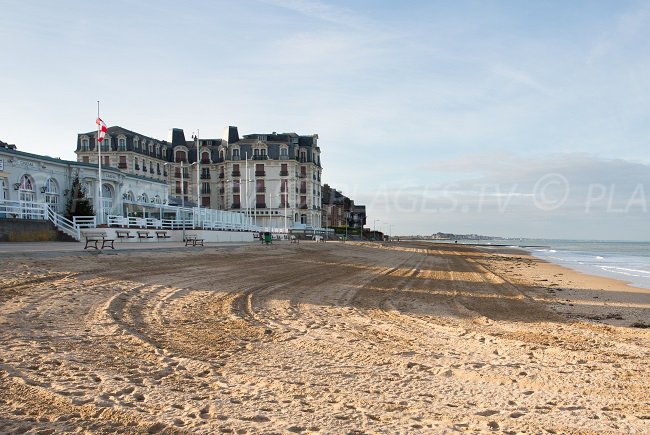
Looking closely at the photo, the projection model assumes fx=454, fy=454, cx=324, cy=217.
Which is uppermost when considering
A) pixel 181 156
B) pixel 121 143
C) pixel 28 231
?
pixel 121 143

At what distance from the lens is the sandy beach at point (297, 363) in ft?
12.8

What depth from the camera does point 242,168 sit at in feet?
243

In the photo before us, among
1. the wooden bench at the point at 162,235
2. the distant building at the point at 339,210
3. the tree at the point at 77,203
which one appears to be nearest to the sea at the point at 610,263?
the wooden bench at the point at 162,235

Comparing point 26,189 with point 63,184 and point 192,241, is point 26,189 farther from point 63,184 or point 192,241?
point 192,241

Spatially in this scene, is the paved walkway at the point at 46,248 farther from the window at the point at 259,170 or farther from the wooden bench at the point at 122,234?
the window at the point at 259,170

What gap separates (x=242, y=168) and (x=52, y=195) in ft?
143

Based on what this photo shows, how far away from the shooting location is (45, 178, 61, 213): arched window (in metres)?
31.0

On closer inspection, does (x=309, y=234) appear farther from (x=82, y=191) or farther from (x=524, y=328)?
(x=524, y=328)

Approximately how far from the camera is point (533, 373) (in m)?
5.35

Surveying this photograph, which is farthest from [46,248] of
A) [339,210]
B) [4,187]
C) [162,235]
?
[339,210]

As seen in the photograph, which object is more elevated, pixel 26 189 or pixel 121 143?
pixel 121 143

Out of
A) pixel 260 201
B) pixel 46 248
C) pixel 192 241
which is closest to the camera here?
pixel 46 248

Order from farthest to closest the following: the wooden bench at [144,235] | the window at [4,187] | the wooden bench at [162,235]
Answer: the wooden bench at [162,235] → the wooden bench at [144,235] → the window at [4,187]

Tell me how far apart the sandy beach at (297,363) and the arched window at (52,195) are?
916 inches
